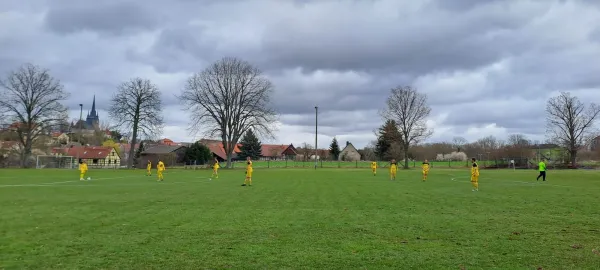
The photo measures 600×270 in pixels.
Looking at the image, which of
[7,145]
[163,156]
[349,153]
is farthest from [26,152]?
[349,153]

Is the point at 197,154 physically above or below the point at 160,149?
below

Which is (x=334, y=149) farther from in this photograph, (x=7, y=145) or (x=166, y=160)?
(x=7, y=145)

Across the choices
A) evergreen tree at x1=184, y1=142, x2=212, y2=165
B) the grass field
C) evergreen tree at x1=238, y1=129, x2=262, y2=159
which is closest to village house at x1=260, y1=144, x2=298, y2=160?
evergreen tree at x1=238, y1=129, x2=262, y2=159

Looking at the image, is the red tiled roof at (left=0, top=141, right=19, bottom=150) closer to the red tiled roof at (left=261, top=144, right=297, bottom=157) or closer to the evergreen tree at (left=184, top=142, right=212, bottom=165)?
the evergreen tree at (left=184, top=142, right=212, bottom=165)

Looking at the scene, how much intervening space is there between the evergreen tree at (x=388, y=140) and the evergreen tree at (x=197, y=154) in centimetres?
3421

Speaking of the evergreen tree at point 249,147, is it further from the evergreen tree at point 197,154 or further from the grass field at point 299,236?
the grass field at point 299,236

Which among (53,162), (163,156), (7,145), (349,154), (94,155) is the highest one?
(7,145)

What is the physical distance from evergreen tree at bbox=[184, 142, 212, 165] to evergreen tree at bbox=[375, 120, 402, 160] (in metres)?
34.2

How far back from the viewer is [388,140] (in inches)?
3167

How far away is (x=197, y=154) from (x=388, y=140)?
35.9 metres

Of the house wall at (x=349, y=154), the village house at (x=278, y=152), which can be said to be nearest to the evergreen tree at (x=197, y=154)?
the house wall at (x=349, y=154)

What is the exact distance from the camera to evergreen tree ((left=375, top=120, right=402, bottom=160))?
7588 centimetres

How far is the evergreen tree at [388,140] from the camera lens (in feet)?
249

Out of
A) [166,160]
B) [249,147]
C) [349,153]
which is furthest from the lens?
[349,153]
